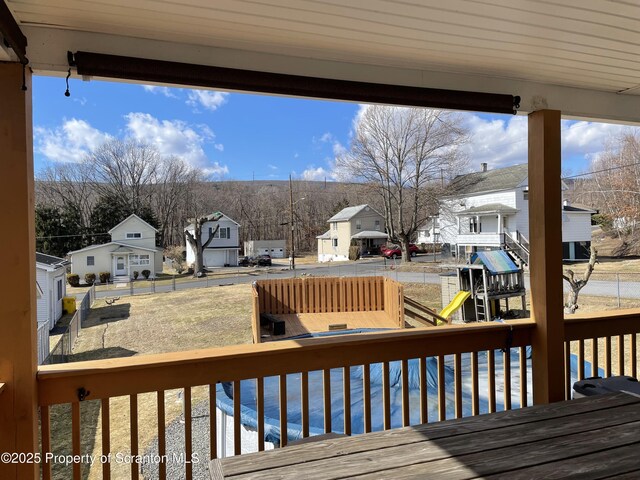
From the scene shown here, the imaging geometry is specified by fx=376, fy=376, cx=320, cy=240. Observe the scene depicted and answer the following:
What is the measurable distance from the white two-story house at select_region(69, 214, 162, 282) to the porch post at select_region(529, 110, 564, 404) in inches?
286

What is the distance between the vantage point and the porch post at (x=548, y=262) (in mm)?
1818

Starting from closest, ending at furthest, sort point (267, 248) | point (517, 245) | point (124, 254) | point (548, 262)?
point (548, 262) < point (124, 254) < point (517, 245) < point (267, 248)

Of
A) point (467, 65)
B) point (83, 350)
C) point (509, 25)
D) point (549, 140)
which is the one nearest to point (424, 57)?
point (467, 65)

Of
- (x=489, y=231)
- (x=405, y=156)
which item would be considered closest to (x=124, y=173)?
(x=405, y=156)

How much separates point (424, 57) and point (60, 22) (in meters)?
1.32

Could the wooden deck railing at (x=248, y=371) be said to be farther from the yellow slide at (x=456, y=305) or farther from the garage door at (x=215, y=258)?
the garage door at (x=215, y=258)

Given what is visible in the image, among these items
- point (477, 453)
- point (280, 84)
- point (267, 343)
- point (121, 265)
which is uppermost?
point (280, 84)

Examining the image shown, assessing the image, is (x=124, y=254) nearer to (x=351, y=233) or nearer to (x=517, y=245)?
(x=517, y=245)

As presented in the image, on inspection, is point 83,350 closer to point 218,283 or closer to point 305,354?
point 218,283

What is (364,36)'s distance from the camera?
4.51ft

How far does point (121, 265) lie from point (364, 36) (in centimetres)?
1093

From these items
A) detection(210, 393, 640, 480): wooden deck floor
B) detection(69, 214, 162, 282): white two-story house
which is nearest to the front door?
detection(69, 214, 162, 282): white two-story house

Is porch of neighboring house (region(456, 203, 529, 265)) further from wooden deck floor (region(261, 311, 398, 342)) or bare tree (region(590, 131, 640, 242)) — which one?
wooden deck floor (region(261, 311, 398, 342))

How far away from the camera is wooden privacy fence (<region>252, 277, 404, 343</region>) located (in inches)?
327
